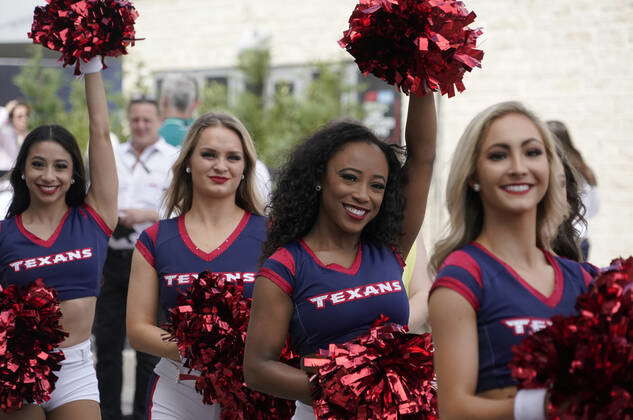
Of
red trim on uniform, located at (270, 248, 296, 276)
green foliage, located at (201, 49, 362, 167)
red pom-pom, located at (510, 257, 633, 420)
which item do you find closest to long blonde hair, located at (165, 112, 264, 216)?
red trim on uniform, located at (270, 248, 296, 276)

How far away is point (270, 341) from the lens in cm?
332

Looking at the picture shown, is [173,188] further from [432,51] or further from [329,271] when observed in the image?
[432,51]

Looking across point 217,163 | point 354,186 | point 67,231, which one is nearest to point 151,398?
point 67,231

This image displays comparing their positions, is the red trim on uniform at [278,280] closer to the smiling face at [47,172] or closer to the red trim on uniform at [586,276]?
the red trim on uniform at [586,276]

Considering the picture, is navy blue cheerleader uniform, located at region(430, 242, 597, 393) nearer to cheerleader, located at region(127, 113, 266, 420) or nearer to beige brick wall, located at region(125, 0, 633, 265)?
cheerleader, located at region(127, 113, 266, 420)

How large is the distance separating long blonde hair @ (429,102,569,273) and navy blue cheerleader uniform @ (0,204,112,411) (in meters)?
2.16

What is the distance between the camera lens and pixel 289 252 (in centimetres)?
340

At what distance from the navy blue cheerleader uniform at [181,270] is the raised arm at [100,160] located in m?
Answer: 0.56

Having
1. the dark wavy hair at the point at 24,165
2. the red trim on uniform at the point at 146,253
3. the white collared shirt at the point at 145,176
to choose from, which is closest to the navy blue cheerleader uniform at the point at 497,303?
the red trim on uniform at the point at 146,253

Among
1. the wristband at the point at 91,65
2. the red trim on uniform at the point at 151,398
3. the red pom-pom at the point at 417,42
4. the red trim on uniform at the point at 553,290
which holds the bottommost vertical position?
the red trim on uniform at the point at 151,398

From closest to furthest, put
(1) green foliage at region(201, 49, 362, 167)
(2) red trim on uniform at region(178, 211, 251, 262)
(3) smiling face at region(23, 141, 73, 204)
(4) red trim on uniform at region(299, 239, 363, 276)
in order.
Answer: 1. (4) red trim on uniform at region(299, 239, 363, 276)
2. (2) red trim on uniform at region(178, 211, 251, 262)
3. (3) smiling face at region(23, 141, 73, 204)
4. (1) green foliage at region(201, 49, 362, 167)

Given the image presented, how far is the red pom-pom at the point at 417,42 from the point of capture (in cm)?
317

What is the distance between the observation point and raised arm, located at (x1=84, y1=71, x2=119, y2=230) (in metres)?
4.78

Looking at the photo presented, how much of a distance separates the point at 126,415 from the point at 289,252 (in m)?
4.27
